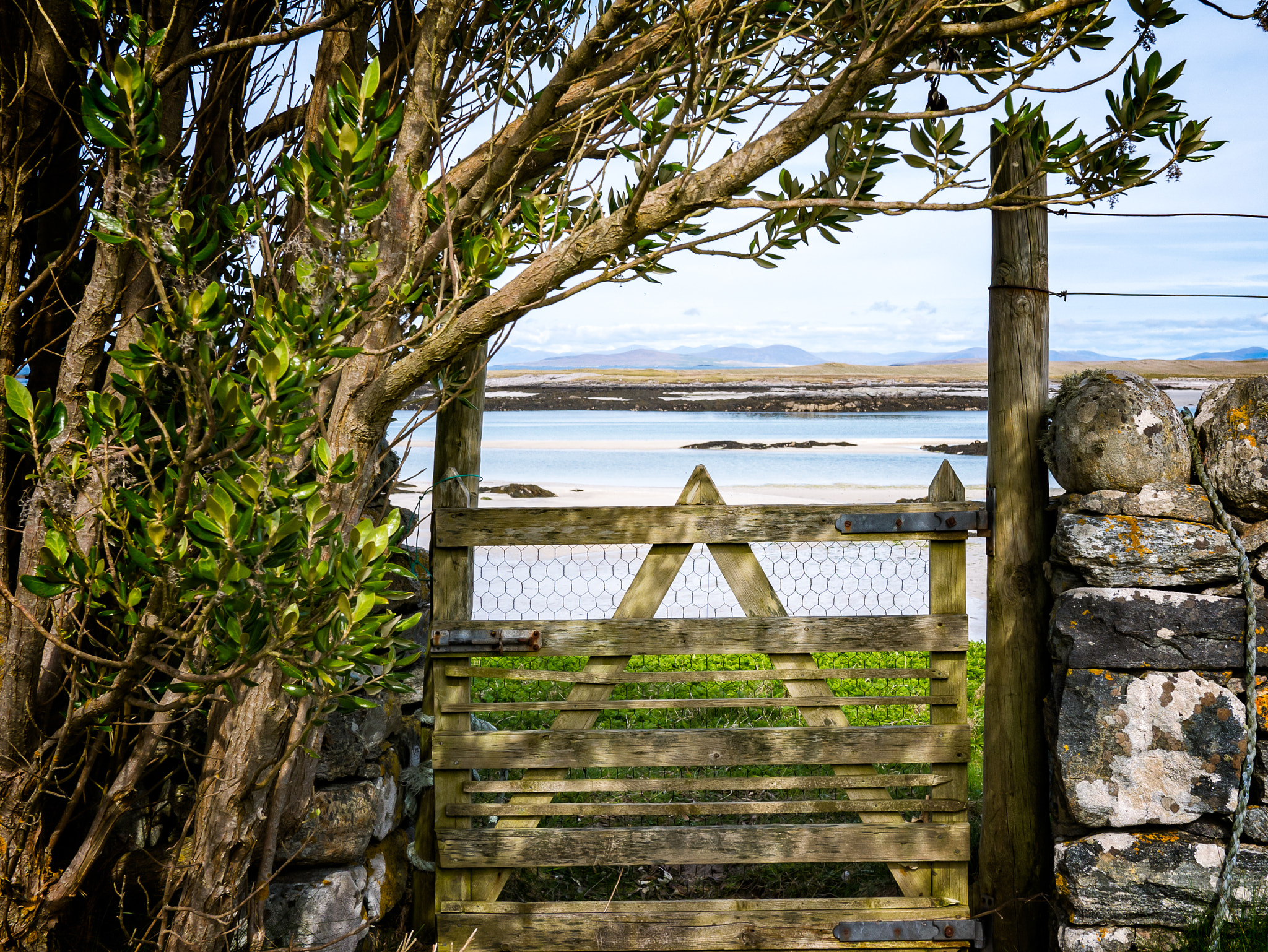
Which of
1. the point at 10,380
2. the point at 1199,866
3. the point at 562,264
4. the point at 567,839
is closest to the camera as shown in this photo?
the point at 10,380

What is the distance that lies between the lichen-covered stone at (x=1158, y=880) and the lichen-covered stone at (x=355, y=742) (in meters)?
2.47

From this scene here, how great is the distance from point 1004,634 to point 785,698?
34.8 inches

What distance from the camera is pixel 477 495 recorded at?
10.8 ft

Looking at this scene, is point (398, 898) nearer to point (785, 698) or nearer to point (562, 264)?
point (785, 698)

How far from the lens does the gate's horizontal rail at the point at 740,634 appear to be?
3.12 metres

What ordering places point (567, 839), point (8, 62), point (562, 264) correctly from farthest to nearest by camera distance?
1. point (567, 839)
2. point (8, 62)
3. point (562, 264)

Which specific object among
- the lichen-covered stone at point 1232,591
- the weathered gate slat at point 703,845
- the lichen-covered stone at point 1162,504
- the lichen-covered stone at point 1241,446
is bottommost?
the weathered gate slat at point 703,845

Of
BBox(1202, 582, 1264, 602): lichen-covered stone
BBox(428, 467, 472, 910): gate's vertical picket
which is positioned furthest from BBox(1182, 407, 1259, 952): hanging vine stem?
BBox(428, 467, 472, 910): gate's vertical picket

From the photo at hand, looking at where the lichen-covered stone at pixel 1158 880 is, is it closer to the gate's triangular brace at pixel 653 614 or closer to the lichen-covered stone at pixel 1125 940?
the lichen-covered stone at pixel 1125 940

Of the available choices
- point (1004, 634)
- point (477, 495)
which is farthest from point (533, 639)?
point (1004, 634)

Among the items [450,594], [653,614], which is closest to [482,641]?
[450,594]

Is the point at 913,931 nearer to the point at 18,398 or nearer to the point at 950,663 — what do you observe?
the point at 950,663

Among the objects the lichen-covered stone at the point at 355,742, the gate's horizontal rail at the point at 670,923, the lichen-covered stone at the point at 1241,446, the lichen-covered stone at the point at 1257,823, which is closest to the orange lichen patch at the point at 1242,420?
the lichen-covered stone at the point at 1241,446

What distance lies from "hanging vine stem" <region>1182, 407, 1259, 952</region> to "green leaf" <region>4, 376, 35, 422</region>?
3421 mm
